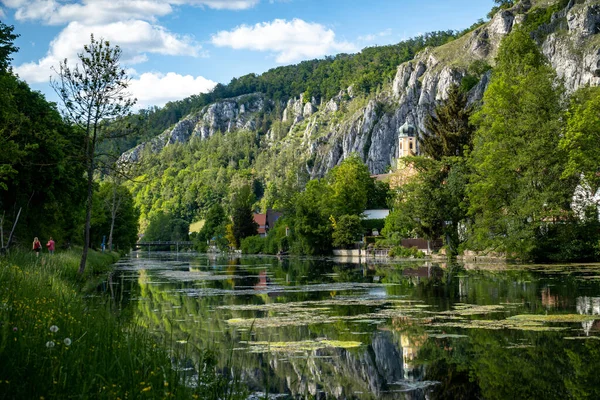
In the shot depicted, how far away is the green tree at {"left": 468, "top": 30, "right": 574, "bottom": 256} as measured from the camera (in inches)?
1927

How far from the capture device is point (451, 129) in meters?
74.0

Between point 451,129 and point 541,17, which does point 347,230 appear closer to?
point 451,129

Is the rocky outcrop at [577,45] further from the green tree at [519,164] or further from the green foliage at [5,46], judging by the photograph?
the green foliage at [5,46]

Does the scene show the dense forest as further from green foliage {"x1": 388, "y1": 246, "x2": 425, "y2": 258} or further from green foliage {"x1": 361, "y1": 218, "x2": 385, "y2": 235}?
green foliage {"x1": 361, "y1": 218, "x2": 385, "y2": 235}

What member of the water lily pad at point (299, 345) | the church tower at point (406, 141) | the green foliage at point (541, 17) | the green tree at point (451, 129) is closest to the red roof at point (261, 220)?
the church tower at point (406, 141)

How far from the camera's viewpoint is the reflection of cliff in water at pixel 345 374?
10422 mm

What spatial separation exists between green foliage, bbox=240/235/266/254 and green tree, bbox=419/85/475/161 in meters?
46.1

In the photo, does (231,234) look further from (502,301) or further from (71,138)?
(502,301)

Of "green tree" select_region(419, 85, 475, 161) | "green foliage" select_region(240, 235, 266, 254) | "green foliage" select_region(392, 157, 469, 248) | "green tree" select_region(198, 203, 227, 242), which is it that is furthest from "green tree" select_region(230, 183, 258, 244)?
"green foliage" select_region(392, 157, 469, 248)

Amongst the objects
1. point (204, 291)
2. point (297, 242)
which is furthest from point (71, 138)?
point (297, 242)

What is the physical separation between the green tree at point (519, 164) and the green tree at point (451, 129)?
15.8 metres

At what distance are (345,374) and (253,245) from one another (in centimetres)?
10631

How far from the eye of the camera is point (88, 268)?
37.3 meters

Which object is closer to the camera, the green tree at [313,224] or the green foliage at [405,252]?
the green foliage at [405,252]
